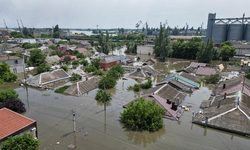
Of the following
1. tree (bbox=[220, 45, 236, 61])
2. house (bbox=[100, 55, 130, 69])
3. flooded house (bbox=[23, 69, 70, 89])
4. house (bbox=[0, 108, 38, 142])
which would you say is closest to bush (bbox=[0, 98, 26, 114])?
house (bbox=[0, 108, 38, 142])

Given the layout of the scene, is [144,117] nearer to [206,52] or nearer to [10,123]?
[10,123]

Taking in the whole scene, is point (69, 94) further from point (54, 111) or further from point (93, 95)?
point (54, 111)

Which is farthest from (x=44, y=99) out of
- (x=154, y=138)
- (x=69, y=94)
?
(x=154, y=138)

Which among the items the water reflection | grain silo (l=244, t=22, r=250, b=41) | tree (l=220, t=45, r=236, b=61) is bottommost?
the water reflection

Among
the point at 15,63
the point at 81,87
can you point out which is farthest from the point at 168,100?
the point at 15,63

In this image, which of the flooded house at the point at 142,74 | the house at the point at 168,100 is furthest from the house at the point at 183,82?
the flooded house at the point at 142,74

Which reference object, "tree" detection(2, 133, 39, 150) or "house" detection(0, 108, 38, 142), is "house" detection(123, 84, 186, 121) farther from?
"tree" detection(2, 133, 39, 150)
